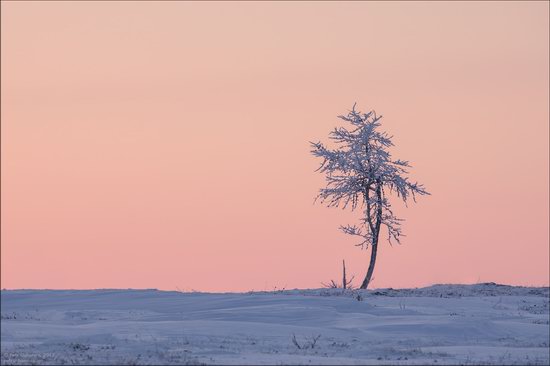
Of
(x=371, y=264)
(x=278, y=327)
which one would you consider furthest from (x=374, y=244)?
(x=278, y=327)

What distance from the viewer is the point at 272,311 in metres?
34.6

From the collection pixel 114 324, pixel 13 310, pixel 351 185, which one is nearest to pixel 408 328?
pixel 114 324

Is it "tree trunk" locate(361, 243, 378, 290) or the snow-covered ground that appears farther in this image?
"tree trunk" locate(361, 243, 378, 290)

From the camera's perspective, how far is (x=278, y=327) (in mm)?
30047

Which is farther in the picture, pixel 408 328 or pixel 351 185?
pixel 351 185

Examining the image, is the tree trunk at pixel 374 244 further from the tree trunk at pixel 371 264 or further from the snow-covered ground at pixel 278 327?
the snow-covered ground at pixel 278 327

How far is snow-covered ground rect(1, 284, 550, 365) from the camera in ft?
78.9

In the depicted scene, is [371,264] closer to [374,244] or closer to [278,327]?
[374,244]

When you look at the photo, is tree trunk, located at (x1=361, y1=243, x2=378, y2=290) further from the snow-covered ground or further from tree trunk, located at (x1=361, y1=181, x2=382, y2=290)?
the snow-covered ground

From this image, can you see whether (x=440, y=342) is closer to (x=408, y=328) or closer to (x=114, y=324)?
(x=408, y=328)

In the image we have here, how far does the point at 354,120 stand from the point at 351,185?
3.22 metres

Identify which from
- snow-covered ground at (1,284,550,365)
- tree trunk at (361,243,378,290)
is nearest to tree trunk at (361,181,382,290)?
tree trunk at (361,243,378,290)

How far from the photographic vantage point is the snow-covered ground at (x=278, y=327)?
78.9 feet

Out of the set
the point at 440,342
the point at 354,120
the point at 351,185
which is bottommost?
the point at 440,342
